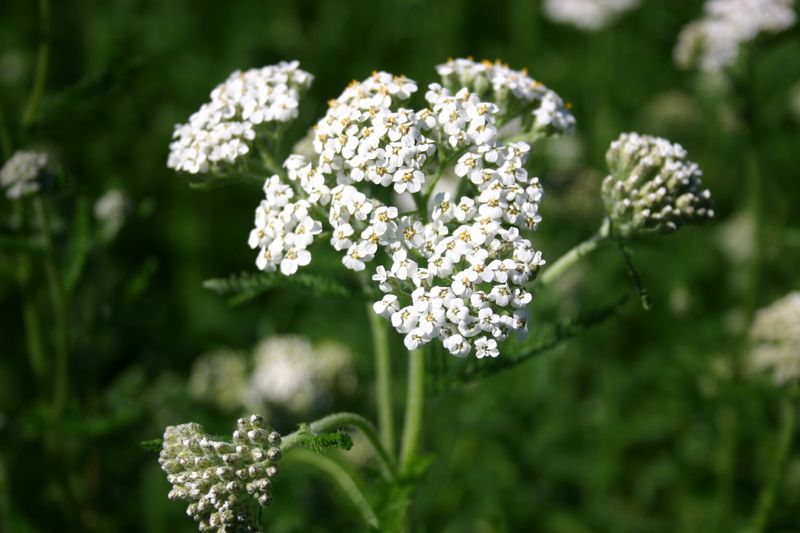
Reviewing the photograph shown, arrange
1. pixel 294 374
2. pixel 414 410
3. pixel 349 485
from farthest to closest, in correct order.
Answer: pixel 294 374 → pixel 349 485 → pixel 414 410

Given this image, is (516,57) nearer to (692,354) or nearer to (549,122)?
(692,354)

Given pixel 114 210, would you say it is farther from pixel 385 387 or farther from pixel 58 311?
pixel 385 387

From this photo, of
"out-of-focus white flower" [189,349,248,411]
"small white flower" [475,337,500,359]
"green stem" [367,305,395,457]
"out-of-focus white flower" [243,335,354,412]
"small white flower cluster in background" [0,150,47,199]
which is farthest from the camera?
"out-of-focus white flower" [189,349,248,411]

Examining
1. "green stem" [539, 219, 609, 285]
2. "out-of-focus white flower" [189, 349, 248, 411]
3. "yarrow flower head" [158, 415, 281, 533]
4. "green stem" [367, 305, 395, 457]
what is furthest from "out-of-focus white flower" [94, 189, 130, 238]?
"green stem" [539, 219, 609, 285]

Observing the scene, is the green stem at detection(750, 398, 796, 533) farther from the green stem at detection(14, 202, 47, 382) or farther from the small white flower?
the green stem at detection(14, 202, 47, 382)

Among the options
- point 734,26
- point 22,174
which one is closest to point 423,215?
point 22,174

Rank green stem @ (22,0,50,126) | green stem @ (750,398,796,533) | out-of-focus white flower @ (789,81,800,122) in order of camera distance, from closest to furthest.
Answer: green stem @ (22,0,50,126), green stem @ (750,398,796,533), out-of-focus white flower @ (789,81,800,122)

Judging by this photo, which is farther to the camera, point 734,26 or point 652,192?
point 734,26
